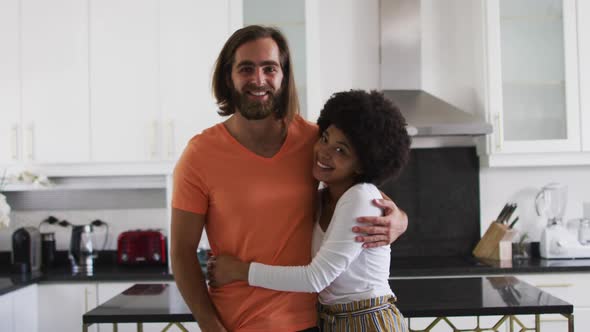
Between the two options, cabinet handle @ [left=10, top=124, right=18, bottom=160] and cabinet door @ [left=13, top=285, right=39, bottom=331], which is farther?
cabinet handle @ [left=10, top=124, right=18, bottom=160]

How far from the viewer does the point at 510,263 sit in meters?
3.05

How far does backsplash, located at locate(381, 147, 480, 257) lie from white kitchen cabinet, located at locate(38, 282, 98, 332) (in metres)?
1.76

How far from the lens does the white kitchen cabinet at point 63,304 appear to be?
3039 mm

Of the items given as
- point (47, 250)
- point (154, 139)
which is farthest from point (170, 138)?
point (47, 250)

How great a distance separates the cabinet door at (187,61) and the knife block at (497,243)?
5.30 ft

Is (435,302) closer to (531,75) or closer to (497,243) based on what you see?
(497,243)

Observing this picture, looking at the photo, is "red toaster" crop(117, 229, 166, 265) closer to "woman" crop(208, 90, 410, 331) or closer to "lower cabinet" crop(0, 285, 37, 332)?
"lower cabinet" crop(0, 285, 37, 332)

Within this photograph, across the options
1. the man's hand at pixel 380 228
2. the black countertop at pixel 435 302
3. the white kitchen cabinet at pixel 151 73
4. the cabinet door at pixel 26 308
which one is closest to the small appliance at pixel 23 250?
the cabinet door at pixel 26 308

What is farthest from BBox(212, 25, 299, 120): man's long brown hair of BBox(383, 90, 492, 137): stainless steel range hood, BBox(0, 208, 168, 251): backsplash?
BBox(0, 208, 168, 251): backsplash


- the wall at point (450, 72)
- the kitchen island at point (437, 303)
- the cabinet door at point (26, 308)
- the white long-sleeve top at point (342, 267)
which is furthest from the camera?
the wall at point (450, 72)

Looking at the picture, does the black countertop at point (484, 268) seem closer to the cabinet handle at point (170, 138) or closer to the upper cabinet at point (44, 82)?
the cabinet handle at point (170, 138)

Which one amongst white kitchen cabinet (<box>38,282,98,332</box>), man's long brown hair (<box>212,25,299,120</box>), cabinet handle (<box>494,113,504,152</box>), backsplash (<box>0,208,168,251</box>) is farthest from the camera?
backsplash (<box>0,208,168,251</box>)

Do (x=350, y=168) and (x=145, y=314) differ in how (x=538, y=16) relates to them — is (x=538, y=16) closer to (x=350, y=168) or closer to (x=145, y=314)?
(x=350, y=168)

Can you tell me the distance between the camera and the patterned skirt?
1.44m
